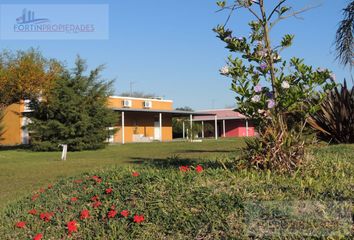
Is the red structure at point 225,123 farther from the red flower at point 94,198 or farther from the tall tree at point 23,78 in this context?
the red flower at point 94,198

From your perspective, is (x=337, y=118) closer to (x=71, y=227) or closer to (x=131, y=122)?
(x=71, y=227)

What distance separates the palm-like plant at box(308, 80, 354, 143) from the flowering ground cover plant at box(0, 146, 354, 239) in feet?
→ 20.8

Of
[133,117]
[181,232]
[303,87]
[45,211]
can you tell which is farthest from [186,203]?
[133,117]

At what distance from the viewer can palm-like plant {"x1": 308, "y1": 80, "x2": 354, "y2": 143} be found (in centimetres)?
1219

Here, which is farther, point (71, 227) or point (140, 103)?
point (140, 103)

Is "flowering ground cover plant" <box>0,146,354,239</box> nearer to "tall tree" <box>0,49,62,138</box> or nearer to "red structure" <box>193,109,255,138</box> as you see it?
"tall tree" <box>0,49,62,138</box>

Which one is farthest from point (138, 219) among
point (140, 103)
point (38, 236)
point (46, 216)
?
point (140, 103)

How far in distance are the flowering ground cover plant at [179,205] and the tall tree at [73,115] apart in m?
25.7

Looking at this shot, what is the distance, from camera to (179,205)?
468cm

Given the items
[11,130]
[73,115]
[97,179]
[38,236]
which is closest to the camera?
[38,236]

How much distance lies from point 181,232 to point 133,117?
151 feet

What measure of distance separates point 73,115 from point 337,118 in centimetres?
2203

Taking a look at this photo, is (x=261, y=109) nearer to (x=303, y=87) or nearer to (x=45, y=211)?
(x=303, y=87)

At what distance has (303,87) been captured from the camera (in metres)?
5.91
